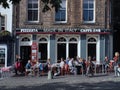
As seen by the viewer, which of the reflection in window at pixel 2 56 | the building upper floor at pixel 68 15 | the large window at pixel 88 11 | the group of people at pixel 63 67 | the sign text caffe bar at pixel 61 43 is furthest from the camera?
the large window at pixel 88 11

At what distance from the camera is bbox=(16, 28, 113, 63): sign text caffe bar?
37.0 meters

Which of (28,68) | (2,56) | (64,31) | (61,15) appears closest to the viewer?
(28,68)

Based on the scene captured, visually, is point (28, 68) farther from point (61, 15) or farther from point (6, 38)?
point (61, 15)

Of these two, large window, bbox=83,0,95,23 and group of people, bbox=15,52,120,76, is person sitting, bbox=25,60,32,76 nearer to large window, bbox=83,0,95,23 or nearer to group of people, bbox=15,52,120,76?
group of people, bbox=15,52,120,76

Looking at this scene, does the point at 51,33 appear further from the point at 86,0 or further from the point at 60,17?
the point at 86,0

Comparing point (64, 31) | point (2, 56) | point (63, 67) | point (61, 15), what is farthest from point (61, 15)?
point (63, 67)

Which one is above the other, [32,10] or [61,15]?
[32,10]

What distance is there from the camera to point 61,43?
37469 mm

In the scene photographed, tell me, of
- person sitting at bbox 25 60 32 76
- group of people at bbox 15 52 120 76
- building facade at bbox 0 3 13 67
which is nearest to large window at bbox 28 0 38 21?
building facade at bbox 0 3 13 67

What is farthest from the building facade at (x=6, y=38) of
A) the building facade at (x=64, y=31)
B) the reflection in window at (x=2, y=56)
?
the building facade at (x=64, y=31)

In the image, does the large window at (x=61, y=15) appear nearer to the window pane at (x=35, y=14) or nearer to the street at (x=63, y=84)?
the window pane at (x=35, y=14)

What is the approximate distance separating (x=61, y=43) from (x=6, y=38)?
4.81 metres

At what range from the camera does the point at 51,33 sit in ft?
122

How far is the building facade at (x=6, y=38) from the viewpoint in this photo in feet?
120
